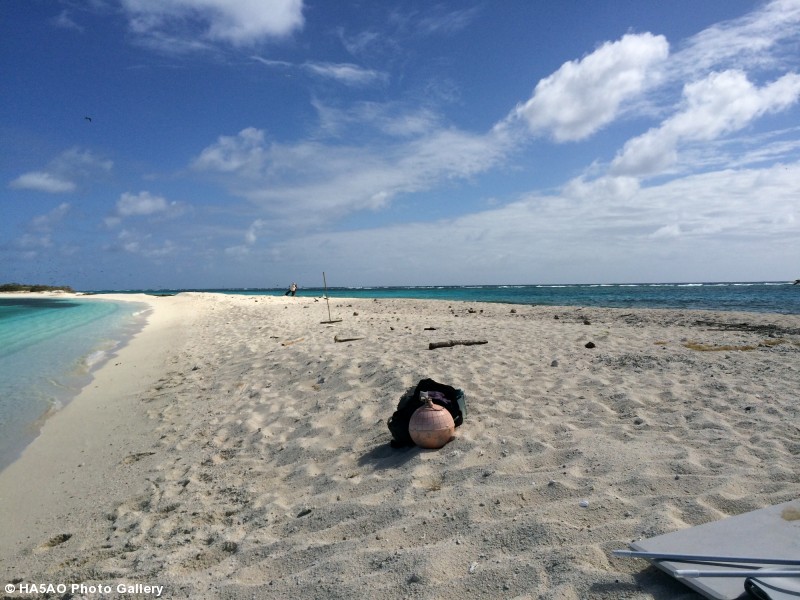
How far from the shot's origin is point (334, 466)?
438 cm

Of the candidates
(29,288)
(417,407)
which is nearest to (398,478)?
(417,407)

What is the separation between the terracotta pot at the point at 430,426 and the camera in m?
4.29

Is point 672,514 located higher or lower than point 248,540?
higher

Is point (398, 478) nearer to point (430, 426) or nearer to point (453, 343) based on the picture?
point (430, 426)

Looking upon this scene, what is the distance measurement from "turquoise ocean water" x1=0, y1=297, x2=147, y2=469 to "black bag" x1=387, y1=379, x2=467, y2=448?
4.32m

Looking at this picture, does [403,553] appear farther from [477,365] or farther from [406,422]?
[477,365]

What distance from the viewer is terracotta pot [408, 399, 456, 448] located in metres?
4.29

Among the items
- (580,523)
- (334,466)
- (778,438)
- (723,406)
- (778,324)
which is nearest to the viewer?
(580,523)

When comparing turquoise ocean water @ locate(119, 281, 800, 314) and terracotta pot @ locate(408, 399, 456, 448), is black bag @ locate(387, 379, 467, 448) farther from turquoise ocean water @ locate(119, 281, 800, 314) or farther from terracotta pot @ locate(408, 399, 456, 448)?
turquoise ocean water @ locate(119, 281, 800, 314)

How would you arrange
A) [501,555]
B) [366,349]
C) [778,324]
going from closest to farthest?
1. [501,555]
2. [366,349]
3. [778,324]

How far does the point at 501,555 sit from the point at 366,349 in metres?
6.33

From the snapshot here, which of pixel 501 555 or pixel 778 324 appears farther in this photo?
pixel 778 324

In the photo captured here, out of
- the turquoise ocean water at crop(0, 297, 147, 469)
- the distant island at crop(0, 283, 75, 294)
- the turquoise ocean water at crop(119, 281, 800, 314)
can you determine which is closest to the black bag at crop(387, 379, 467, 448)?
the turquoise ocean water at crop(0, 297, 147, 469)

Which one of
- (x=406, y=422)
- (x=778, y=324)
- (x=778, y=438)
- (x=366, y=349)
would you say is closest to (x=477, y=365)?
(x=366, y=349)
